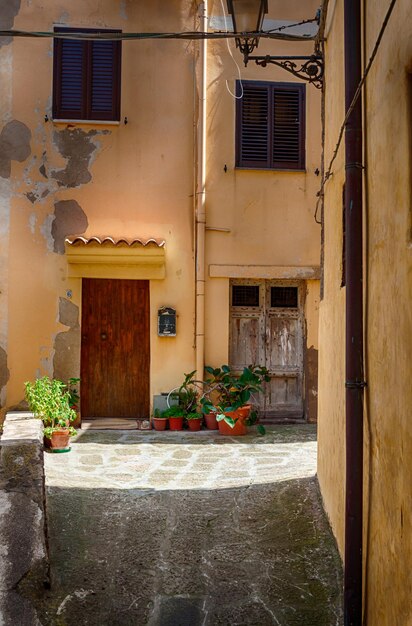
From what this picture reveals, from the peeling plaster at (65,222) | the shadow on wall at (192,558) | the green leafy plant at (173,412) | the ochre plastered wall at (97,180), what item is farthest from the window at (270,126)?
the shadow on wall at (192,558)

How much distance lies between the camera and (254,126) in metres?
10.8

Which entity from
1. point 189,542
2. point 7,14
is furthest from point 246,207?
point 189,542

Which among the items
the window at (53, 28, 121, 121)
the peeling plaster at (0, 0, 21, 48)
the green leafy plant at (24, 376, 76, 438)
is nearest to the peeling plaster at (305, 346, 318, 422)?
the green leafy plant at (24, 376, 76, 438)

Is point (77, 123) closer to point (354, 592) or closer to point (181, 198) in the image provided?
point (181, 198)

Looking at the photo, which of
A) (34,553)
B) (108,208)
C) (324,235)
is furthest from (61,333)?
(34,553)

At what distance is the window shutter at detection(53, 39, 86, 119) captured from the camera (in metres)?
10.5

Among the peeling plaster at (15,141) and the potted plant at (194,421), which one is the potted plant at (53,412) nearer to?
the potted plant at (194,421)

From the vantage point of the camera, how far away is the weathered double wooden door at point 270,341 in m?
10.7

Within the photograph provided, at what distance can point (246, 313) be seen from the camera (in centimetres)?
1078

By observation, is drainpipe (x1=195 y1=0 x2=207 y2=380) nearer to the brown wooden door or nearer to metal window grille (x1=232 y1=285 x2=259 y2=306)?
metal window grille (x1=232 y1=285 x2=259 y2=306)

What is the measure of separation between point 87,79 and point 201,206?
281 centimetres

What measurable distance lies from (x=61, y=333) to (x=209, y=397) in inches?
102

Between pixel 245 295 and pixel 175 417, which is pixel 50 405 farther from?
pixel 245 295

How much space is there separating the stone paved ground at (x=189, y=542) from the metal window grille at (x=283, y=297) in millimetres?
3178
